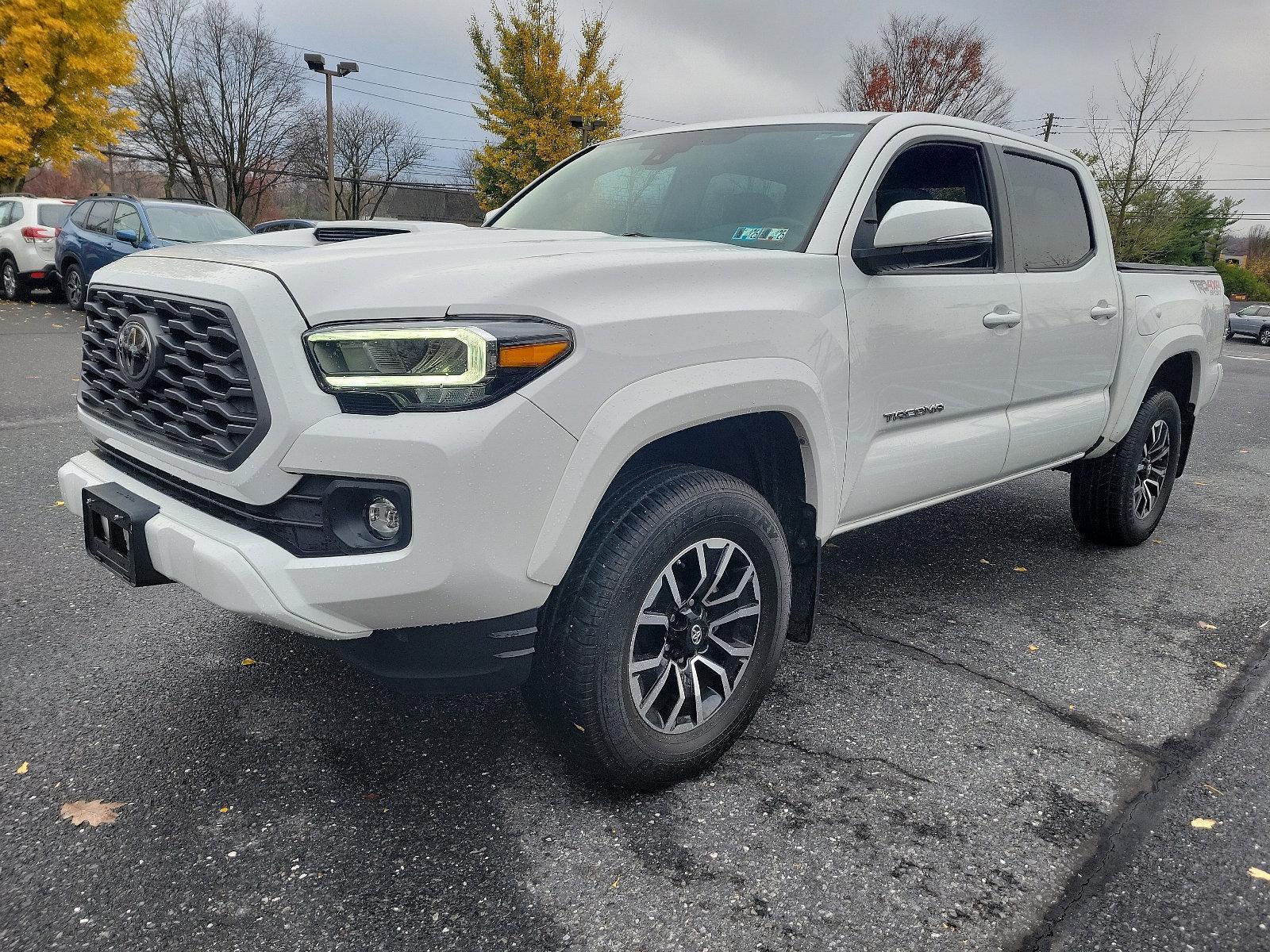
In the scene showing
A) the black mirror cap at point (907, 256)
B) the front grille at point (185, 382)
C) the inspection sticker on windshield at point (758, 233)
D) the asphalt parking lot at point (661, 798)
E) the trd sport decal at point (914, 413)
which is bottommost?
the asphalt parking lot at point (661, 798)

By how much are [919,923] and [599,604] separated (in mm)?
981

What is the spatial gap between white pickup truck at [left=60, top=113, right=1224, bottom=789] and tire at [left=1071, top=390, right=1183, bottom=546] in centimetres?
130

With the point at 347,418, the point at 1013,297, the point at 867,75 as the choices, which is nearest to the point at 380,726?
the point at 347,418

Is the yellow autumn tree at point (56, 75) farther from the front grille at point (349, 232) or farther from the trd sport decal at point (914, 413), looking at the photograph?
the trd sport decal at point (914, 413)

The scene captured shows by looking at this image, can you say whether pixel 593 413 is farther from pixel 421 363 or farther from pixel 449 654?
pixel 449 654

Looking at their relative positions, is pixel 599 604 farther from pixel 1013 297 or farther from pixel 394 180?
pixel 394 180

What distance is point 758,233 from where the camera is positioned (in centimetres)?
294

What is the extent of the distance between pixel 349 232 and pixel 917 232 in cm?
174

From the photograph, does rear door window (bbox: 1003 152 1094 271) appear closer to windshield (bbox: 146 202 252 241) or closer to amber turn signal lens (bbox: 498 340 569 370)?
amber turn signal lens (bbox: 498 340 569 370)

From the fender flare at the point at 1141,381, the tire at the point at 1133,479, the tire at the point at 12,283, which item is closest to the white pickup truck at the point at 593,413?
the fender flare at the point at 1141,381

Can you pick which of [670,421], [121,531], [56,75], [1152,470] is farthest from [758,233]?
[56,75]

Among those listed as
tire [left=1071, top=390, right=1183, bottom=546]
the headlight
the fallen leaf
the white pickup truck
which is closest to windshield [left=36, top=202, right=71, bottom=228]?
the white pickup truck

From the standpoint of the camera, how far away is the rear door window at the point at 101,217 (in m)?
12.5

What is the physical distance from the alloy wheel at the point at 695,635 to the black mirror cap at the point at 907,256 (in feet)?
3.28
